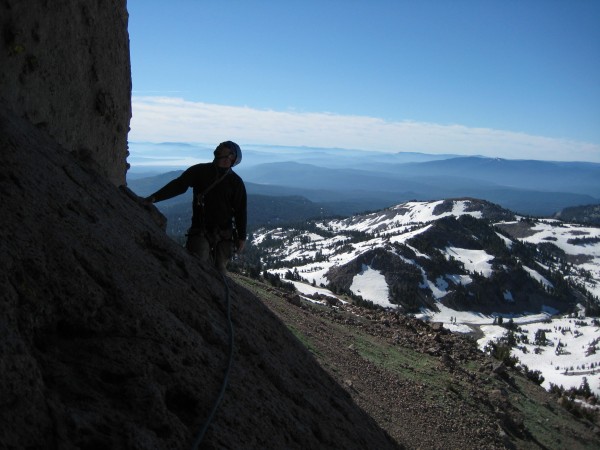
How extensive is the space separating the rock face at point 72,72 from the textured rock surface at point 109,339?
3.85 feet

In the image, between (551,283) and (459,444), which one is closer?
(459,444)

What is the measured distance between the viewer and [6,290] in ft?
11.8

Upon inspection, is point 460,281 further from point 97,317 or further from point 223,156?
point 97,317

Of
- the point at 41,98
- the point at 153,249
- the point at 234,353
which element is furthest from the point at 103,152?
the point at 234,353

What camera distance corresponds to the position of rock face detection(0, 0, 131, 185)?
21.5 ft

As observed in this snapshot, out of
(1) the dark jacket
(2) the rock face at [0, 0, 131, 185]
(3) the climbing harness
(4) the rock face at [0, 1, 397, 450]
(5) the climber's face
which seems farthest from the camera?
(1) the dark jacket

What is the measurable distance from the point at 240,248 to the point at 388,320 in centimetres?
1654

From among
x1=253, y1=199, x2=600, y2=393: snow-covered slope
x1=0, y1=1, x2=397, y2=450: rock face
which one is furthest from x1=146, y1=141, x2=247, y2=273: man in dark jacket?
x1=253, y1=199, x2=600, y2=393: snow-covered slope

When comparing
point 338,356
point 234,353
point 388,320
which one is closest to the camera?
point 234,353

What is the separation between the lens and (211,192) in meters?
8.27

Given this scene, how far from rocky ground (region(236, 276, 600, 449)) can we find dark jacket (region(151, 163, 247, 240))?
568 centimetres

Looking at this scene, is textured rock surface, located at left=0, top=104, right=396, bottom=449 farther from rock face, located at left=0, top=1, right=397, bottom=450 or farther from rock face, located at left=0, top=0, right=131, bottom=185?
rock face, located at left=0, top=0, right=131, bottom=185

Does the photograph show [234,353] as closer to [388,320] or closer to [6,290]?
[6,290]

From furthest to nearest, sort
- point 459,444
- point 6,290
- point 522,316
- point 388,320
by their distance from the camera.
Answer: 1. point 522,316
2. point 388,320
3. point 459,444
4. point 6,290
